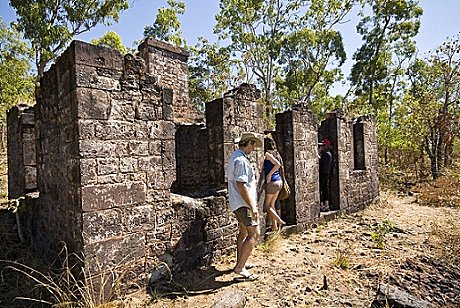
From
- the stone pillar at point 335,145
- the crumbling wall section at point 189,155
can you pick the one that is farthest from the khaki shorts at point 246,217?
the stone pillar at point 335,145

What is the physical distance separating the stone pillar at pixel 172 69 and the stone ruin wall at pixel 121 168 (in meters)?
5.36

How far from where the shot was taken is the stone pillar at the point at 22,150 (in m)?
6.57

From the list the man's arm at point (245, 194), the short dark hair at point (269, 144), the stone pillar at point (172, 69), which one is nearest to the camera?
the man's arm at point (245, 194)

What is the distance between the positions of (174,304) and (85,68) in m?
2.97

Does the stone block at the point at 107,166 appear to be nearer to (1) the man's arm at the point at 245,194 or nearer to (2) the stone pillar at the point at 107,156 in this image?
(2) the stone pillar at the point at 107,156

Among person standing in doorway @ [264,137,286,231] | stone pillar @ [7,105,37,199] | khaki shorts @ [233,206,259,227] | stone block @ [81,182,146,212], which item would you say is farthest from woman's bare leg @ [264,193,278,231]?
stone pillar @ [7,105,37,199]

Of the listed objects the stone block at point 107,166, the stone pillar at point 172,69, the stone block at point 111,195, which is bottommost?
the stone block at point 111,195

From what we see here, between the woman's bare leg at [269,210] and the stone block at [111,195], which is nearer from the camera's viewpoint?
the stone block at [111,195]

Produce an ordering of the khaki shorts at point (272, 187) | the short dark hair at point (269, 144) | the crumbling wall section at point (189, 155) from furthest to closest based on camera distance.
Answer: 1. the crumbling wall section at point (189, 155)
2. the short dark hair at point (269, 144)
3. the khaki shorts at point (272, 187)

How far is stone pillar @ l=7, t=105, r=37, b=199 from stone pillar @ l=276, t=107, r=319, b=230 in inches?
216

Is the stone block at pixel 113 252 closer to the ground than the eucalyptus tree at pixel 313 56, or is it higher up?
closer to the ground

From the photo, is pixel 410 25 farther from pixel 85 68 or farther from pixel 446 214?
pixel 85 68

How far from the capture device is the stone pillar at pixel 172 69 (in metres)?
10.3

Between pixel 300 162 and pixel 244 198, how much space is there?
10.2ft
